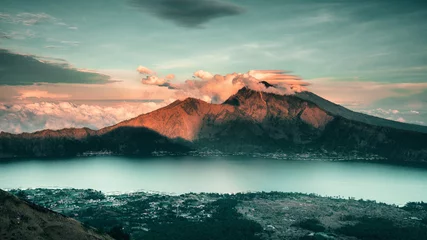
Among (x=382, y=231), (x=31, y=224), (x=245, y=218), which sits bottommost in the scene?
(x=245, y=218)

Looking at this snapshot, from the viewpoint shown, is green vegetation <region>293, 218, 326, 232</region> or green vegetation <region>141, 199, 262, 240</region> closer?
green vegetation <region>141, 199, 262, 240</region>

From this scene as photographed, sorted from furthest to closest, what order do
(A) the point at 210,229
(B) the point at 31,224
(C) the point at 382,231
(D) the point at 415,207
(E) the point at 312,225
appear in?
1. (D) the point at 415,207
2. (E) the point at 312,225
3. (A) the point at 210,229
4. (C) the point at 382,231
5. (B) the point at 31,224

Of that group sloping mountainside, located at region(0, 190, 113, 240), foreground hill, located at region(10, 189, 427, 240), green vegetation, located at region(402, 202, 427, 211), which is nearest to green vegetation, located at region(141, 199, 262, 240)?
foreground hill, located at region(10, 189, 427, 240)

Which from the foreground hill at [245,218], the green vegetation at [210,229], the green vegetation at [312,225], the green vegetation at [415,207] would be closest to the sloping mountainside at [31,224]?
the green vegetation at [210,229]

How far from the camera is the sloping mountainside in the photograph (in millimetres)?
68500

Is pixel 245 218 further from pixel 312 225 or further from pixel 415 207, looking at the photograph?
pixel 415 207

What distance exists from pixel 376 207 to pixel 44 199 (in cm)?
16038

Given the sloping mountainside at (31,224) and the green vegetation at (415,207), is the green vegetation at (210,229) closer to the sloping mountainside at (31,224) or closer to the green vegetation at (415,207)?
the sloping mountainside at (31,224)

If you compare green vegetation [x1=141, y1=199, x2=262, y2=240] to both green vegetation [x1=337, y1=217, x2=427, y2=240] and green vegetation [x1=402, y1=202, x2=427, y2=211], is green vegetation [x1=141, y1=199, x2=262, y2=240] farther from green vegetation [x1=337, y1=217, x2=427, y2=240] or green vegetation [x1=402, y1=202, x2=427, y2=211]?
green vegetation [x1=402, y1=202, x2=427, y2=211]

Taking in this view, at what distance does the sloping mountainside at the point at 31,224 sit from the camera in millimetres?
68500

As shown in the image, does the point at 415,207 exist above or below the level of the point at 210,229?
above

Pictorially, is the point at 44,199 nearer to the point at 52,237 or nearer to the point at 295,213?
the point at 295,213

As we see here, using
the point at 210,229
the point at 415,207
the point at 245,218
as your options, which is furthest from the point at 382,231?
the point at 210,229

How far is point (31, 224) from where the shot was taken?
72.0 meters
